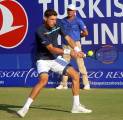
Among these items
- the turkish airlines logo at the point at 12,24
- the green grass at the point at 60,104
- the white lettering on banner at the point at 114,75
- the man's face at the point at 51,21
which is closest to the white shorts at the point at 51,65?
the man's face at the point at 51,21

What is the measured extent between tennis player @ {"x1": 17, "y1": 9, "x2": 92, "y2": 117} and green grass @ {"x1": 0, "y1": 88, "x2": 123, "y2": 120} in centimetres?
24

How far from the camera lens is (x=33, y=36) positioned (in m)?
11.7

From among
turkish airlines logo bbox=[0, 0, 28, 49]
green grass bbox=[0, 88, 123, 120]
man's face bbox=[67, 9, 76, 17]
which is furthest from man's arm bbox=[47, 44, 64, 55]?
turkish airlines logo bbox=[0, 0, 28, 49]

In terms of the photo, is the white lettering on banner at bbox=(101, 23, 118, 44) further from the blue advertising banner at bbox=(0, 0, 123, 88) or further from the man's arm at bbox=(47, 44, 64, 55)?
the man's arm at bbox=(47, 44, 64, 55)

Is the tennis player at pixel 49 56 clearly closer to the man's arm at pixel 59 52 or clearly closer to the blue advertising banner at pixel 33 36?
the man's arm at pixel 59 52

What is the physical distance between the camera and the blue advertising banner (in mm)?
11227

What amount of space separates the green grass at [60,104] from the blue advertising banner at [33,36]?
1.24 feet

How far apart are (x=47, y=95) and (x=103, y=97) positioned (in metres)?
1.12

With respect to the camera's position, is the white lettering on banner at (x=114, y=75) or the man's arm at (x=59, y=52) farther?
the white lettering on banner at (x=114, y=75)

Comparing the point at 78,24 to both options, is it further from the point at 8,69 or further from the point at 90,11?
the point at 8,69

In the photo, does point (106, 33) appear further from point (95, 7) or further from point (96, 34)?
point (95, 7)

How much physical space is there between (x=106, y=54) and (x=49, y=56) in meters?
2.99

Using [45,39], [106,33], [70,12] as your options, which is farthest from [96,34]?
[45,39]

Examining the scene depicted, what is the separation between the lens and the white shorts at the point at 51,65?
818cm
